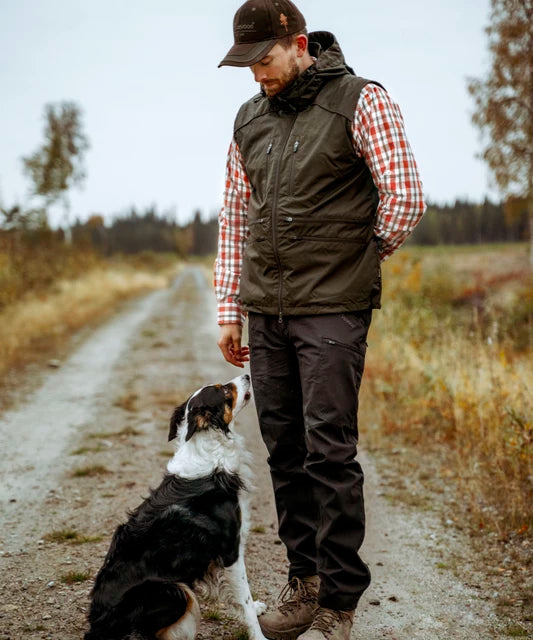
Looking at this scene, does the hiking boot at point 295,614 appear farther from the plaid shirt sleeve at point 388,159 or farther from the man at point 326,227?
the plaid shirt sleeve at point 388,159

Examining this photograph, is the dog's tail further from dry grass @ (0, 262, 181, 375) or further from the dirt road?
dry grass @ (0, 262, 181, 375)

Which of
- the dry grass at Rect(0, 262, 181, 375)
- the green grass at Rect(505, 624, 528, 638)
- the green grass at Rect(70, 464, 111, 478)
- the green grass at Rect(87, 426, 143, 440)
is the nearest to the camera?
the green grass at Rect(505, 624, 528, 638)

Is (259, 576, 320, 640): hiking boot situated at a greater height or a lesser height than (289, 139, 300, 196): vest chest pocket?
lesser

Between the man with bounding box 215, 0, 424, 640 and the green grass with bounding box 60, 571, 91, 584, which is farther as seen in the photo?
the green grass with bounding box 60, 571, 91, 584

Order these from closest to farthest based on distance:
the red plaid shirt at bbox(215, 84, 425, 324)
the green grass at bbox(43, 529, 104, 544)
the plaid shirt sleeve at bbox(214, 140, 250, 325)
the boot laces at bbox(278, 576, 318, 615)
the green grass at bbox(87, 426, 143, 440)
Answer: the red plaid shirt at bbox(215, 84, 425, 324)
the boot laces at bbox(278, 576, 318, 615)
the plaid shirt sleeve at bbox(214, 140, 250, 325)
the green grass at bbox(43, 529, 104, 544)
the green grass at bbox(87, 426, 143, 440)

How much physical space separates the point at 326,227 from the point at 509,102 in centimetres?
1595

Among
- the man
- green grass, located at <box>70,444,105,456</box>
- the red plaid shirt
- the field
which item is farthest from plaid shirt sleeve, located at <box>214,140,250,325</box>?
the field

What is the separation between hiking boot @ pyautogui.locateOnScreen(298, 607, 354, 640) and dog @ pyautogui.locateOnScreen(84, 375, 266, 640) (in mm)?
310

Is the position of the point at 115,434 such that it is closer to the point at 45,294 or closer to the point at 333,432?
the point at 333,432

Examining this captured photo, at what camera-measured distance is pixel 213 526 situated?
8.97 feet

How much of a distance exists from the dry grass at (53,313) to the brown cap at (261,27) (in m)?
7.04

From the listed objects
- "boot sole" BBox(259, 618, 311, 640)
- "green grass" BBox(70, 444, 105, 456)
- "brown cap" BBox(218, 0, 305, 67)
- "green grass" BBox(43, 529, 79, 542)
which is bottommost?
"boot sole" BBox(259, 618, 311, 640)

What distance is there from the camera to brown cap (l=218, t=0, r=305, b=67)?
255cm

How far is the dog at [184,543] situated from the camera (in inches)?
97.7
